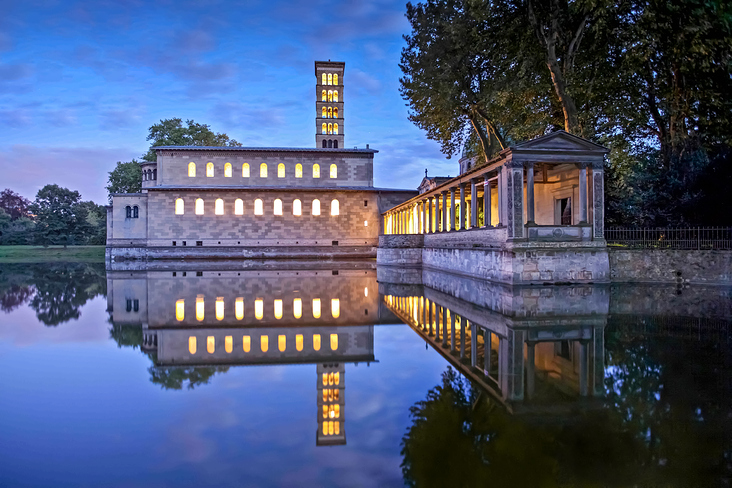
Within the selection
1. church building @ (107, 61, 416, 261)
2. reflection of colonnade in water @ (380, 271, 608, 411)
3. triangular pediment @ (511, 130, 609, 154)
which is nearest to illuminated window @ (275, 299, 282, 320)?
reflection of colonnade in water @ (380, 271, 608, 411)

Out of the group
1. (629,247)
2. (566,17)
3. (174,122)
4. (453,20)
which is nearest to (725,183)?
(629,247)

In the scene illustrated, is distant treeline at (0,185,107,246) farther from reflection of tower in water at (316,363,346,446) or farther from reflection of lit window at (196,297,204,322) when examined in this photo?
reflection of tower in water at (316,363,346,446)

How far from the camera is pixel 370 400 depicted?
5.90m

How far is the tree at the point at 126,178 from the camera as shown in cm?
6194

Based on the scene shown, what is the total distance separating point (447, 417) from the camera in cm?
515

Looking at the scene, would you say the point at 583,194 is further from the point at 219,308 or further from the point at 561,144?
the point at 219,308

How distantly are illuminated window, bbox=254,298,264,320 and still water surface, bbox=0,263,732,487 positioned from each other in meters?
0.32

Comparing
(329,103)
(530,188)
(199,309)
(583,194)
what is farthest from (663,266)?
(329,103)

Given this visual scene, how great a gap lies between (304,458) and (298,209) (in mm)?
46116

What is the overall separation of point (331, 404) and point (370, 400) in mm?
502

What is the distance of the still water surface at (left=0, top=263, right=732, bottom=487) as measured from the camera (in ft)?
13.3

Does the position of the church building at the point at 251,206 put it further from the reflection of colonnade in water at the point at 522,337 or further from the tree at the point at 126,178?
the reflection of colonnade in water at the point at 522,337

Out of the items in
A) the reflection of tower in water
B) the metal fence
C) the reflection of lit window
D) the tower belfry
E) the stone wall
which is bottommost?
the reflection of tower in water

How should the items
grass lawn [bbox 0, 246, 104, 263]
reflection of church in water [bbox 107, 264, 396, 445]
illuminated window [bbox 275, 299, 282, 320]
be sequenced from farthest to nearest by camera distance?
grass lawn [bbox 0, 246, 104, 263] → illuminated window [bbox 275, 299, 282, 320] → reflection of church in water [bbox 107, 264, 396, 445]
